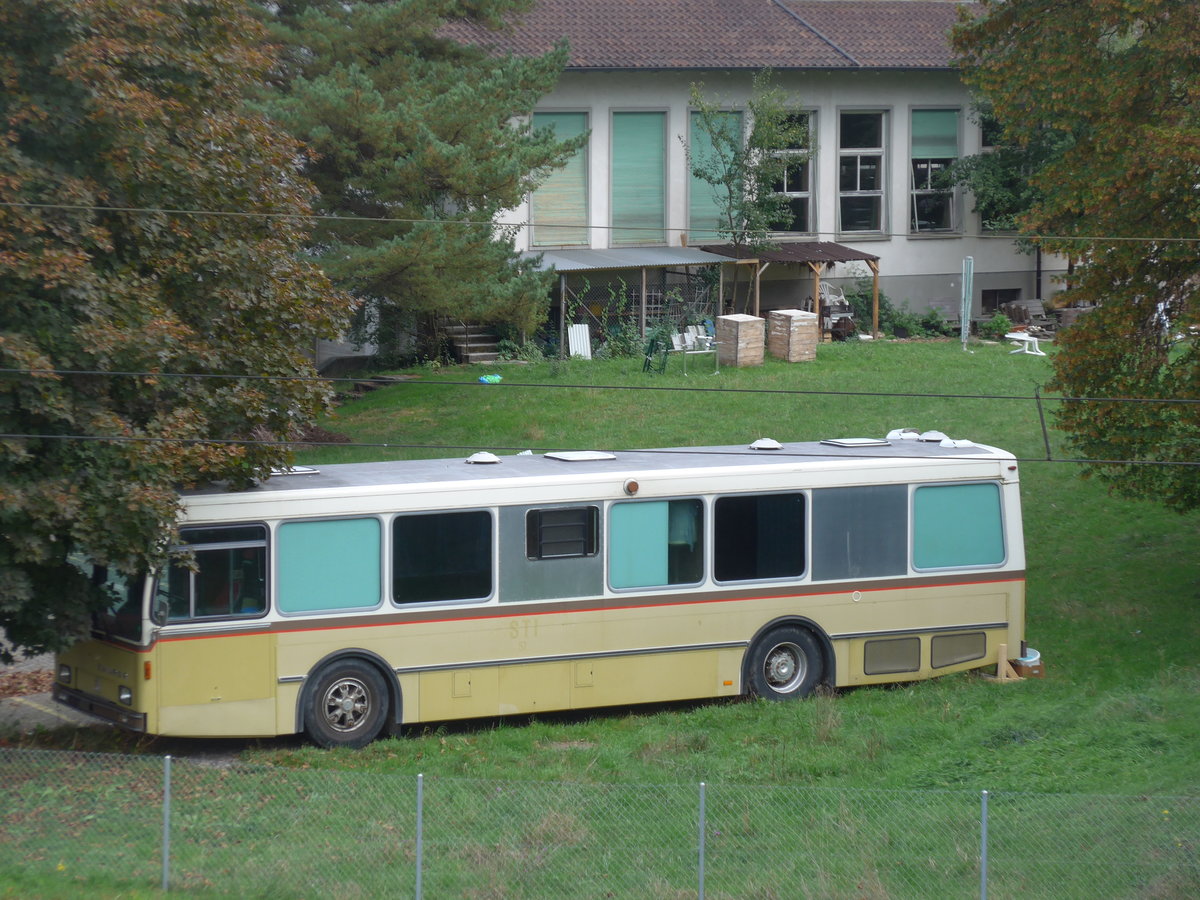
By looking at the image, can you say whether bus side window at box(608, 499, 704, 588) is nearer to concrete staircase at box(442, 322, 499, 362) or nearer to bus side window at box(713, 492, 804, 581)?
bus side window at box(713, 492, 804, 581)

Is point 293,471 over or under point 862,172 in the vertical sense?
under

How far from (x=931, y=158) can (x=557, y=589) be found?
30962mm

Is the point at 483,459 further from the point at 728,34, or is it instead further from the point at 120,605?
the point at 728,34

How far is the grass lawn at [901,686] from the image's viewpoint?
1309 centimetres

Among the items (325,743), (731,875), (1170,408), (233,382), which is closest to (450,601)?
(325,743)

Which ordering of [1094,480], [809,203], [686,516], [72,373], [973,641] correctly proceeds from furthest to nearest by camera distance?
1. [809,203]
2. [1094,480]
3. [973,641]
4. [686,516]
5. [72,373]

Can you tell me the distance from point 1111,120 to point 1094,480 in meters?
8.58

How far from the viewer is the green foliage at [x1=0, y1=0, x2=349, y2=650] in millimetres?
12102

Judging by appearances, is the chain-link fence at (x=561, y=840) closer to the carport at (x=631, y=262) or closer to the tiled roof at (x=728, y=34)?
the carport at (x=631, y=262)

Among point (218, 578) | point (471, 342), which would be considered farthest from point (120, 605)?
point (471, 342)

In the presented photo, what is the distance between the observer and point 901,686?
53.4 feet

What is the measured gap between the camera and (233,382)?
1402cm

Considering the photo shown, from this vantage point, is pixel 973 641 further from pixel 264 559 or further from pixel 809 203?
pixel 809 203

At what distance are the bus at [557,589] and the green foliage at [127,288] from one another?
0.86 metres
